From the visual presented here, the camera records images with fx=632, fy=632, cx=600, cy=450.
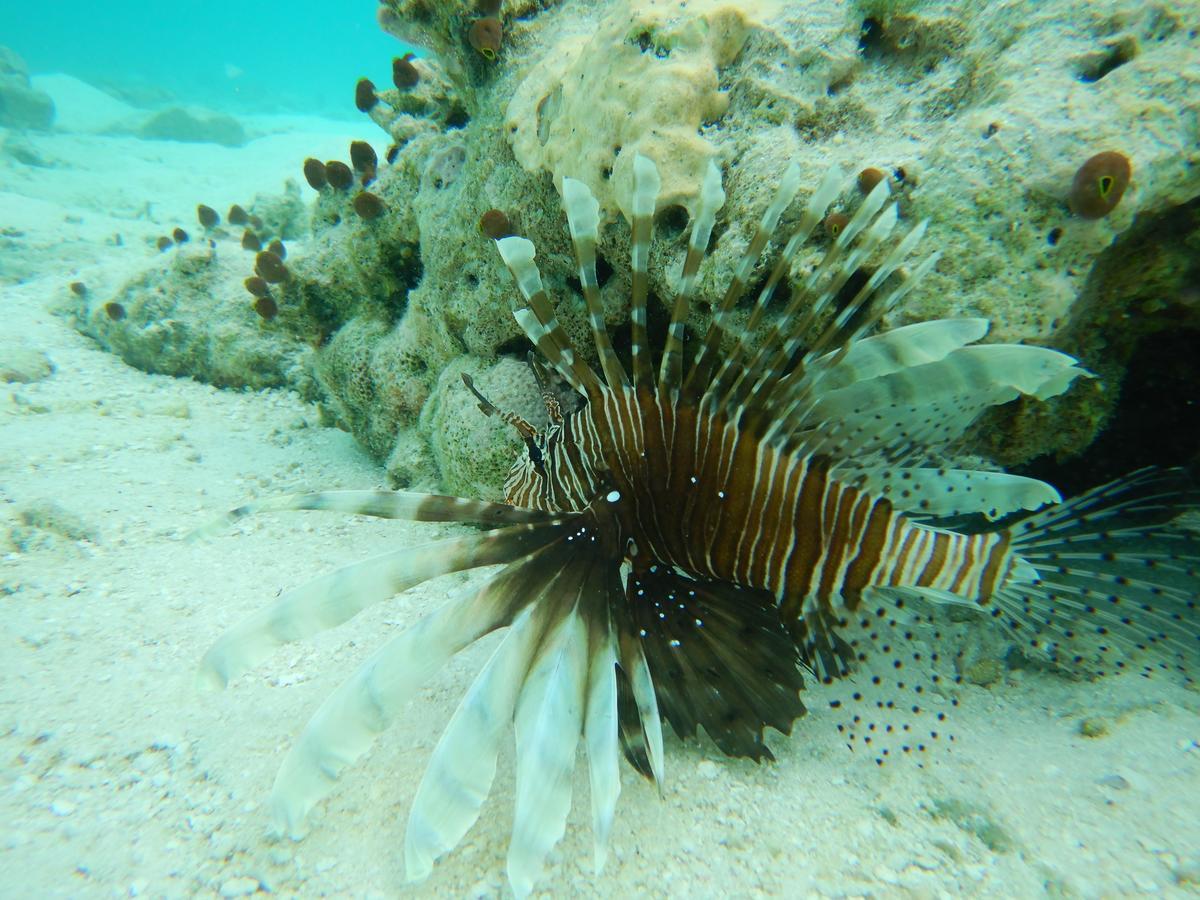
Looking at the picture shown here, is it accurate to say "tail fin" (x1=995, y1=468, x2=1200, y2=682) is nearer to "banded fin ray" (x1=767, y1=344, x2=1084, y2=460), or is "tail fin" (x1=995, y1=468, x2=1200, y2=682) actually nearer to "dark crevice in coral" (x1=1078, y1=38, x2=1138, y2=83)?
"banded fin ray" (x1=767, y1=344, x2=1084, y2=460)

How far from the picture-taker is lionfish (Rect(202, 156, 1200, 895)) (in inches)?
79.4

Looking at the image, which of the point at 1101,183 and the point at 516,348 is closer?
the point at 1101,183

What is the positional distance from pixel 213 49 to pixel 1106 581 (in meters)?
72.4

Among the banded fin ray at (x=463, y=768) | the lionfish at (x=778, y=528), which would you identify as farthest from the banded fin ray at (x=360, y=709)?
the banded fin ray at (x=463, y=768)

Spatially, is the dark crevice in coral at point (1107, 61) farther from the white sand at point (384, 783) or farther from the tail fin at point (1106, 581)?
the white sand at point (384, 783)

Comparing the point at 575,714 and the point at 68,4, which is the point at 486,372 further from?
the point at 68,4

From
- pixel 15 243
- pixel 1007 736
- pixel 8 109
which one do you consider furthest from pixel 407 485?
pixel 8 109

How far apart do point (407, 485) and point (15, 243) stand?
10887 millimetres

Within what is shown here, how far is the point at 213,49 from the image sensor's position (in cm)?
5481

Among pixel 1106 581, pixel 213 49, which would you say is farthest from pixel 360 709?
pixel 213 49

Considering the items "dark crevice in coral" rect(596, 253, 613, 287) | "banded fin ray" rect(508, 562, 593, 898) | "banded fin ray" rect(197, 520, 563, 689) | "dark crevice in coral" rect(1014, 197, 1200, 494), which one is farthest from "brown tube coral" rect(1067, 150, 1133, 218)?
"banded fin ray" rect(197, 520, 563, 689)

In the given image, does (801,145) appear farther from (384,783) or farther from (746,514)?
(384,783)

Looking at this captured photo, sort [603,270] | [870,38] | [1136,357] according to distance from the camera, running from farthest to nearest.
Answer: [603,270]
[870,38]
[1136,357]

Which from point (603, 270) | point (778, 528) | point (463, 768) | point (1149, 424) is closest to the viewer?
point (463, 768)
